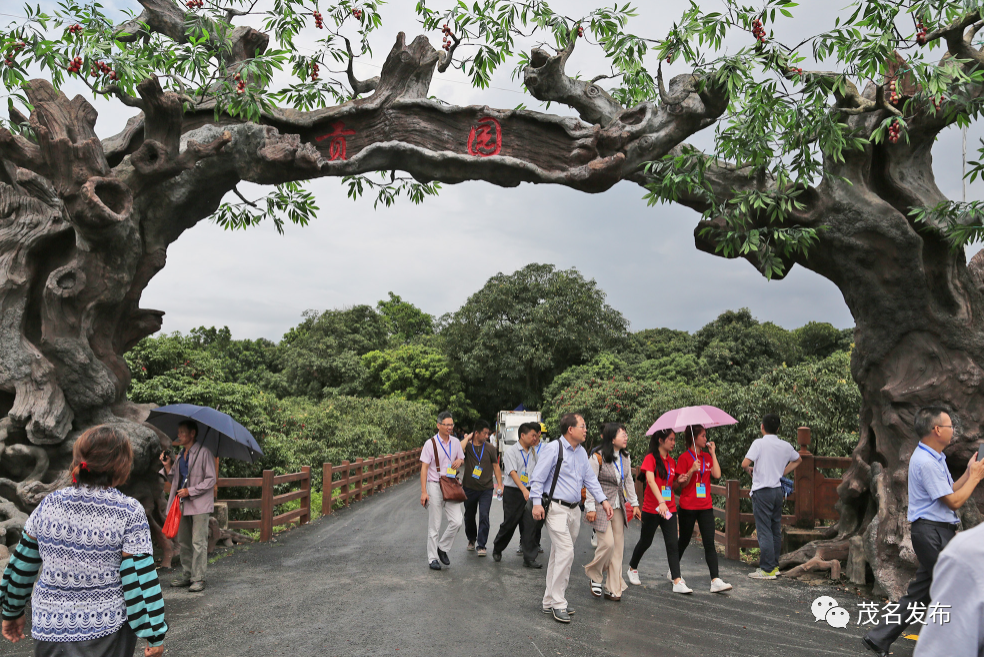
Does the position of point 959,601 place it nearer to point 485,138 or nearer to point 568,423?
point 568,423

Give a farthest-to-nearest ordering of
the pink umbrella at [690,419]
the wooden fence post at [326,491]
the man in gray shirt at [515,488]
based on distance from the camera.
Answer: the wooden fence post at [326,491]
the man in gray shirt at [515,488]
the pink umbrella at [690,419]

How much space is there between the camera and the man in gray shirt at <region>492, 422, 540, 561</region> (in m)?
8.52

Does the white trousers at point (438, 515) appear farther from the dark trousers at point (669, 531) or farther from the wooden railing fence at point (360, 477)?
the wooden railing fence at point (360, 477)

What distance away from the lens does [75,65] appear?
6.54m

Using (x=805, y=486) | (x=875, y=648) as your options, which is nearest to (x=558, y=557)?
(x=875, y=648)

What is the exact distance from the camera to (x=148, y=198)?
7.79 m

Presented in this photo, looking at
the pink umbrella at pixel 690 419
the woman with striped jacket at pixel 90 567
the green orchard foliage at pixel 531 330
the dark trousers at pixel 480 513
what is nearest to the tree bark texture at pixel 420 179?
the pink umbrella at pixel 690 419

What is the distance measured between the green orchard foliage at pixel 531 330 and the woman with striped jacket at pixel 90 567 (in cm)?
2903

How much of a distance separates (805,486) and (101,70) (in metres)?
9.37

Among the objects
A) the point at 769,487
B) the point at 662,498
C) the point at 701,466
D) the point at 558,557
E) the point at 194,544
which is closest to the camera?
the point at 558,557

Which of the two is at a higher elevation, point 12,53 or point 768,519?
point 12,53

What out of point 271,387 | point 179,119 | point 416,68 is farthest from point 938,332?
point 271,387

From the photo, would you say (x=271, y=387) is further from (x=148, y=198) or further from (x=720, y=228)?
(x=720, y=228)

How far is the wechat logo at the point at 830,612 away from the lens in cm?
597
